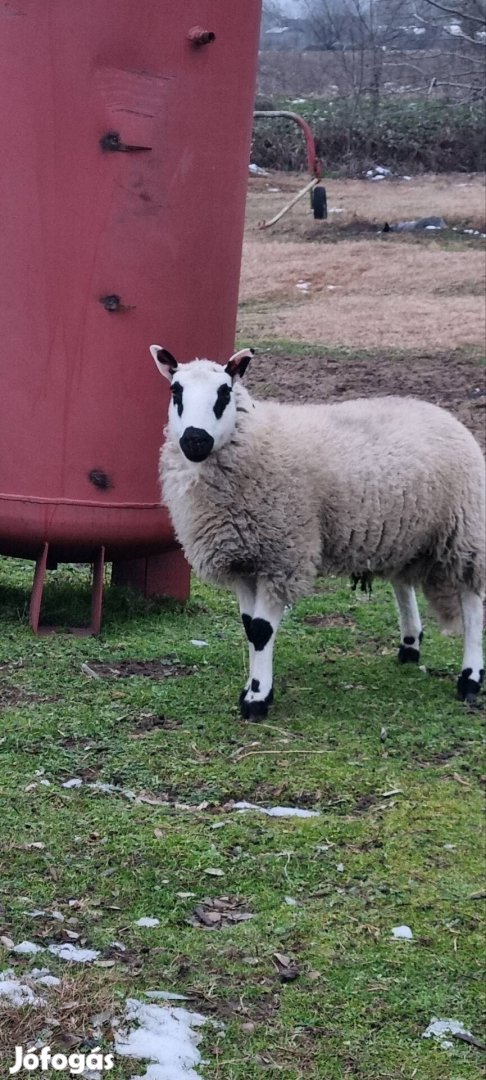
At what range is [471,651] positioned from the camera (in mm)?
5539

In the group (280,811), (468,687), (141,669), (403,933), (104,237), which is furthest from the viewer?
(104,237)

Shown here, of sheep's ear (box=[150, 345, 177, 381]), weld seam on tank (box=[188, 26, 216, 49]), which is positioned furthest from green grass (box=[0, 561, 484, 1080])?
weld seam on tank (box=[188, 26, 216, 49])

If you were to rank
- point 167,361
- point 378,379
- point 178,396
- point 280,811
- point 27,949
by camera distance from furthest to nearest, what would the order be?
point 378,379
point 167,361
point 178,396
point 280,811
point 27,949

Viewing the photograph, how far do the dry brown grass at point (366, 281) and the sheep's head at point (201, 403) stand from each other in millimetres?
8231

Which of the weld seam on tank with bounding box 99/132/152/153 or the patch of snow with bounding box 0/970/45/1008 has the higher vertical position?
the weld seam on tank with bounding box 99/132/152/153

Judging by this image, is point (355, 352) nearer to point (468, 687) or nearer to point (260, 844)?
point (468, 687)

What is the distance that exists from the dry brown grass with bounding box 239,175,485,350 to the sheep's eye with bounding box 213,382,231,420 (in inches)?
A: 326

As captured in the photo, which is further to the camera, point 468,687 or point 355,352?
point 355,352

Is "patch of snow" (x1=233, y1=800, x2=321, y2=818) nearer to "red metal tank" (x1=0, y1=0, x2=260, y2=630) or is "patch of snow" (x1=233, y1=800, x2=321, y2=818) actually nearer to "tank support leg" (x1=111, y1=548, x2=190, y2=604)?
"red metal tank" (x1=0, y1=0, x2=260, y2=630)

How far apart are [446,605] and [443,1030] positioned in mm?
2697

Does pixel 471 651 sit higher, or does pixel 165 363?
pixel 165 363

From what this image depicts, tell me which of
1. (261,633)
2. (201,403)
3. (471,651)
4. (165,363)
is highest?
(165,363)

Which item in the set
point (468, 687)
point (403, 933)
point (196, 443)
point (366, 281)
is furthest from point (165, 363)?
point (366, 281)

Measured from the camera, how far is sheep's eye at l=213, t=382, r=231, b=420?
490cm
